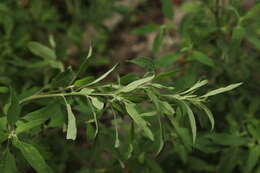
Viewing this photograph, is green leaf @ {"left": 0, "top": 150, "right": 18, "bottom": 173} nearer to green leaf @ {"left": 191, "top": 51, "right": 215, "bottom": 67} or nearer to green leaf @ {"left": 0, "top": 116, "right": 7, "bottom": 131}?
green leaf @ {"left": 0, "top": 116, "right": 7, "bottom": 131}

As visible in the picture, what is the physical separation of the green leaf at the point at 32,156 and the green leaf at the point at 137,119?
0.45m

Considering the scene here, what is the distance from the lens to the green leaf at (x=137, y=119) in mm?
1634

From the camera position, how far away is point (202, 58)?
253cm

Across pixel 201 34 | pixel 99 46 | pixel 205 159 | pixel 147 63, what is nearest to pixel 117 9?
pixel 99 46

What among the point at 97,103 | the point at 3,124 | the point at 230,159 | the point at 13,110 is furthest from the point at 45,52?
the point at 230,159

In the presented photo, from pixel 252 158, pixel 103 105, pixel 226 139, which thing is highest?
pixel 103 105

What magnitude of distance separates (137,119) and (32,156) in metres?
0.49

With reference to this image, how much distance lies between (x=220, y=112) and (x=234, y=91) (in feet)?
0.65

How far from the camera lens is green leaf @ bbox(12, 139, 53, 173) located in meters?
1.81

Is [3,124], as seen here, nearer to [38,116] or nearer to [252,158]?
[38,116]

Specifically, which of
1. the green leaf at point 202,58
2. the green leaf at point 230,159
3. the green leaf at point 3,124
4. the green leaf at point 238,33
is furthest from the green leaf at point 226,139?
the green leaf at point 3,124

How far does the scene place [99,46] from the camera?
12.6 ft

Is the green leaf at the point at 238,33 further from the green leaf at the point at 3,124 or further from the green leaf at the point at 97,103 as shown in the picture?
the green leaf at the point at 3,124

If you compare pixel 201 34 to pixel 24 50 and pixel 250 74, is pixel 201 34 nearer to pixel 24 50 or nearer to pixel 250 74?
pixel 250 74
